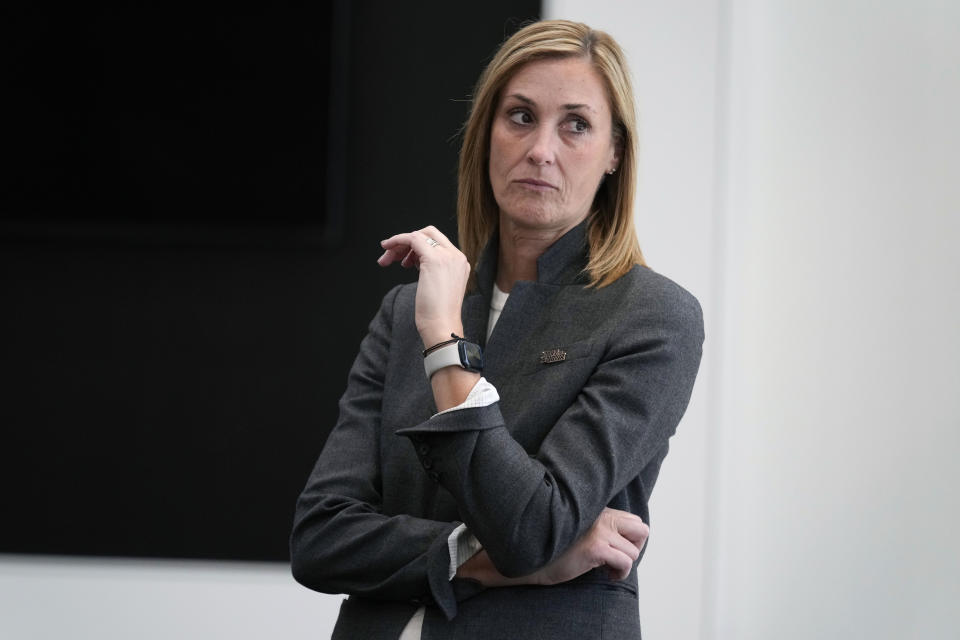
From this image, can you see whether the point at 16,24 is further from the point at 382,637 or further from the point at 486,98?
the point at 382,637

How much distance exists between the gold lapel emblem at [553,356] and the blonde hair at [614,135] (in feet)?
0.45

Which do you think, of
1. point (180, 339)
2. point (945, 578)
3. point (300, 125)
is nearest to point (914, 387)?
point (945, 578)

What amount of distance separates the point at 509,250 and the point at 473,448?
0.48 meters

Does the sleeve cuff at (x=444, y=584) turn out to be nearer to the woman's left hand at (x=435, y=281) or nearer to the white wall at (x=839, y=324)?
the woman's left hand at (x=435, y=281)

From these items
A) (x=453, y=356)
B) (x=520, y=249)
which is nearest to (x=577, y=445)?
(x=453, y=356)

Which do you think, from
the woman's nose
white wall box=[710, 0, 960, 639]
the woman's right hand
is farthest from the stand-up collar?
white wall box=[710, 0, 960, 639]

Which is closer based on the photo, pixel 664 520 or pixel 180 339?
pixel 664 520

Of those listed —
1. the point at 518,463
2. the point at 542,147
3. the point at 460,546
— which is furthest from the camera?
the point at 542,147

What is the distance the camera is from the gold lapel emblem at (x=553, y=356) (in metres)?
1.59

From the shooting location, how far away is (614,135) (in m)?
1.76

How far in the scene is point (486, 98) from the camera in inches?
69.5

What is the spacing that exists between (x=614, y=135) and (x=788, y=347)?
1466mm

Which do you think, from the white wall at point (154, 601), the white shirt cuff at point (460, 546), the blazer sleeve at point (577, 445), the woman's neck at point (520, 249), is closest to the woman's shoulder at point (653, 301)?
the blazer sleeve at point (577, 445)

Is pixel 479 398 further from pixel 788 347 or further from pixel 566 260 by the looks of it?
pixel 788 347
